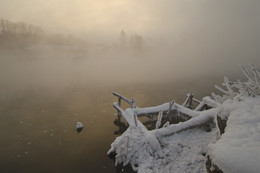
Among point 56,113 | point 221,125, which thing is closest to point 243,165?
point 221,125

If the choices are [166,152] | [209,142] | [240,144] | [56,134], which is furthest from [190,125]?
[56,134]

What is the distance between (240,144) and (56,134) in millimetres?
11349

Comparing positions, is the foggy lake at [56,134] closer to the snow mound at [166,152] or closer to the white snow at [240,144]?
the snow mound at [166,152]

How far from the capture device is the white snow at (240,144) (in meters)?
2.82

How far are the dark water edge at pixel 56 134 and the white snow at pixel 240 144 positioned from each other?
5.93 meters

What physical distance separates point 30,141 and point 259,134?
1200 centimetres

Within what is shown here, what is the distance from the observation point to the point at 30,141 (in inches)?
419

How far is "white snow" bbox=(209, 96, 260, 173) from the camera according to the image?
9.25 ft

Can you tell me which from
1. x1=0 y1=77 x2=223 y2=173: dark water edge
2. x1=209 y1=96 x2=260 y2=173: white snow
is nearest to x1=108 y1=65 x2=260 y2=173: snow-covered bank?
x1=209 y1=96 x2=260 y2=173: white snow

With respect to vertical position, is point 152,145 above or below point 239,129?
below

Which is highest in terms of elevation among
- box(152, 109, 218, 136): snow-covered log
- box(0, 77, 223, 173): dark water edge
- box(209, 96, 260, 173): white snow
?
box(209, 96, 260, 173): white snow

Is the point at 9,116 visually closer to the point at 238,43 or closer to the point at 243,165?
the point at 243,165

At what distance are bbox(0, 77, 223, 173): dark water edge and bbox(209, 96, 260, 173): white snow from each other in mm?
5927

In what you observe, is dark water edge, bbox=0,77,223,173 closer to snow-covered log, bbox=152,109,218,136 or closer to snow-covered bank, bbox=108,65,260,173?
snow-covered bank, bbox=108,65,260,173
